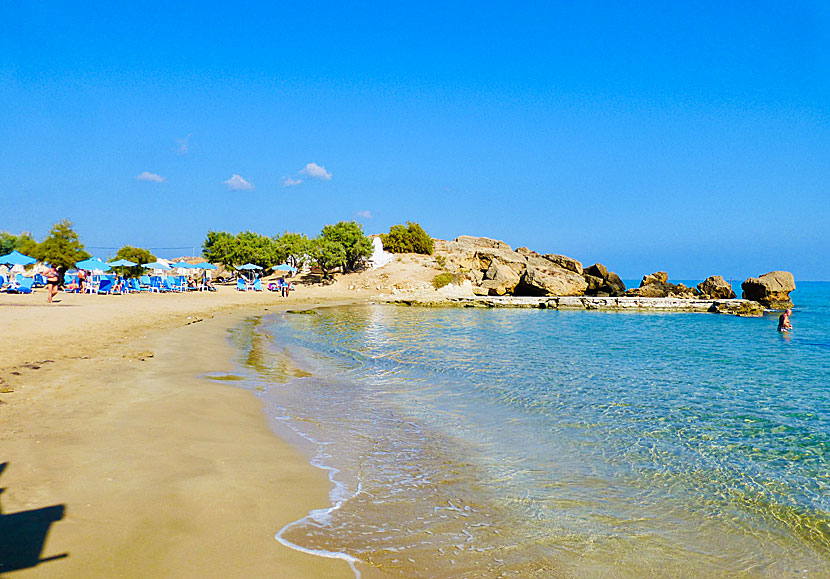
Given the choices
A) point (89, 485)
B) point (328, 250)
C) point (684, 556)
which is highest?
point (328, 250)

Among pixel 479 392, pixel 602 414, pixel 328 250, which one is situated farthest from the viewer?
pixel 328 250

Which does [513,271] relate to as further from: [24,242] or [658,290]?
[24,242]

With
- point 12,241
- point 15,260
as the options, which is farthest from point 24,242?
point 15,260

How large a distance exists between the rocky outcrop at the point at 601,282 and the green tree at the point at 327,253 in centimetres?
3108

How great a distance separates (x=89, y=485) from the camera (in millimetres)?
4559

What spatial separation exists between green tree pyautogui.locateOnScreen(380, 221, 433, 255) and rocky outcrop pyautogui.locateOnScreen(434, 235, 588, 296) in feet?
9.19

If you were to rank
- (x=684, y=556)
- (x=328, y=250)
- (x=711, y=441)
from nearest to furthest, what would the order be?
(x=684, y=556)
(x=711, y=441)
(x=328, y=250)

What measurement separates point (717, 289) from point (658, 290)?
20.8 ft

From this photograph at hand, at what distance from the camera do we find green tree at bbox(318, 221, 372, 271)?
197ft

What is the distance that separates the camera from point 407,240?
71688mm

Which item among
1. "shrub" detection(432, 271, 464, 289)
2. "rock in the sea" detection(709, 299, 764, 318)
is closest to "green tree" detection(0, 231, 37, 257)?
"shrub" detection(432, 271, 464, 289)

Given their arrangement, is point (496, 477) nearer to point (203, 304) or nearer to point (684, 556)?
point (684, 556)

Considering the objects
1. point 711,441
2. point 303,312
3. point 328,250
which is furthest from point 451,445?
point 328,250

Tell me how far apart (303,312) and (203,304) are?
6.35m
